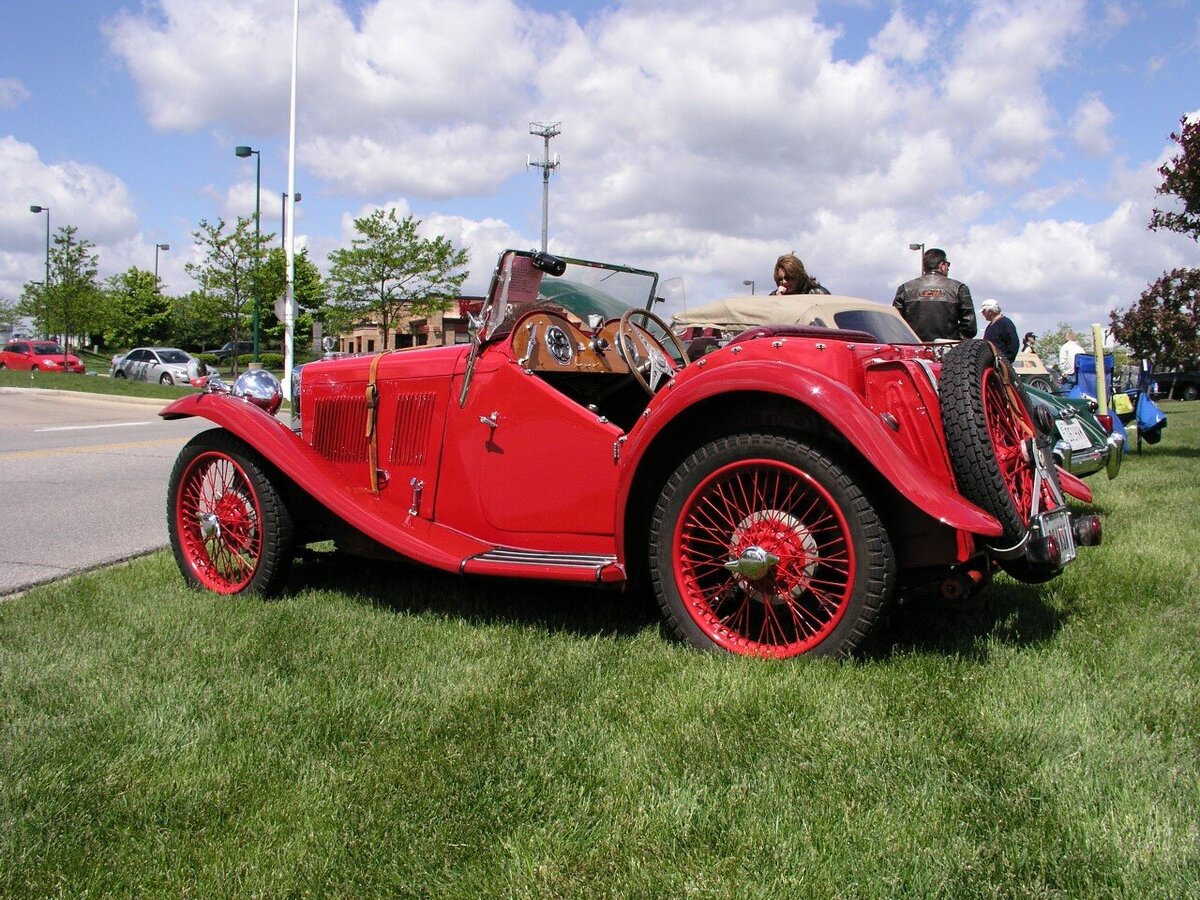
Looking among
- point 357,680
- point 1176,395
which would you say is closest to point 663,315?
point 357,680

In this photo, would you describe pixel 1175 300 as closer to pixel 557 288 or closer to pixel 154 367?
pixel 557 288

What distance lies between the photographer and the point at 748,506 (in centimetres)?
334

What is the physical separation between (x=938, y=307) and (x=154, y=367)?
32.1 meters

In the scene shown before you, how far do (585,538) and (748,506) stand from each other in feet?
2.54

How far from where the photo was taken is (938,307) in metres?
8.17

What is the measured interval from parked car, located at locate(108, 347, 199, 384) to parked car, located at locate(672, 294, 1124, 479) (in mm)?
29774

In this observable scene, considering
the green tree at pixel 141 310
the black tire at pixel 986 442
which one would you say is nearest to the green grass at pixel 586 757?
the black tire at pixel 986 442

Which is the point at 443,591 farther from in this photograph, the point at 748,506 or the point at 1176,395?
the point at 1176,395

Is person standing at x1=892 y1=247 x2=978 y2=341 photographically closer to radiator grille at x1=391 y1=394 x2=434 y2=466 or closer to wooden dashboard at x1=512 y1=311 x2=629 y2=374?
wooden dashboard at x1=512 y1=311 x2=629 y2=374

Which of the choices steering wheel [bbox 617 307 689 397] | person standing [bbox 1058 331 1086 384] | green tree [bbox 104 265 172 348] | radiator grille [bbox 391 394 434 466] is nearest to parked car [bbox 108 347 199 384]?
green tree [bbox 104 265 172 348]

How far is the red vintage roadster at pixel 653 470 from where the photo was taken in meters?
3.12

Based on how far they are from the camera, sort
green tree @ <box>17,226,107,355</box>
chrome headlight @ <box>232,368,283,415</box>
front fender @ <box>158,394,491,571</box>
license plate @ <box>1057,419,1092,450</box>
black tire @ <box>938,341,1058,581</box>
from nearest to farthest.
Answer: black tire @ <box>938,341,1058,581</box>, front fender @ <box>158,394,491,571</box>, chrome headlight @ <box>232,368,283,415</box>, license plate @ <box>1057,419,1092,450</box>, green tree @ <box>17,226,107,355</box>

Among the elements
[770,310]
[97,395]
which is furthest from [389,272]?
[770,310]

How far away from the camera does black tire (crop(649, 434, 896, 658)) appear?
3.10 metres
